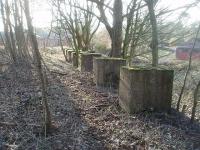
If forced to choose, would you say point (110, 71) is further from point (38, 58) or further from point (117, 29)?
point (38, 58)

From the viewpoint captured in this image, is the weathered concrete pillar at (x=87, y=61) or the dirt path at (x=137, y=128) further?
the weathered concrete pillar at (x=87, y=61)

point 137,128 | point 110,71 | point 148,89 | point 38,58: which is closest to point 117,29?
point 110,71

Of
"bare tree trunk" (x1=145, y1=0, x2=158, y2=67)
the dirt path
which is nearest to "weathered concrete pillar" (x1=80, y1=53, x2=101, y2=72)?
"bare tree trunk" (x1=145, y1=0, x2=158, y2=67)

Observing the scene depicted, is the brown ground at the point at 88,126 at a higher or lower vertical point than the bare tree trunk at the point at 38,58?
lower

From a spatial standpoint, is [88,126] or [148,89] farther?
[148,89]

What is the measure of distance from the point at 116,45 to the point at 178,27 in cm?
241

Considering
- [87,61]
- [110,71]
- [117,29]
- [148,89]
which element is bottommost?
[87,61]

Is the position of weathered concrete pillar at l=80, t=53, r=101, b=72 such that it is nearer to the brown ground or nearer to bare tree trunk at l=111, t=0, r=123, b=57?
bare tree trunk at l=111, t=0, r=123, b=57

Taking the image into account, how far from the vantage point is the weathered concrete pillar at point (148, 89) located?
6.82 m

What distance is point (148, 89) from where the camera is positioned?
6.86m

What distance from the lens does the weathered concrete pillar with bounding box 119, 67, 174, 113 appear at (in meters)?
6.82

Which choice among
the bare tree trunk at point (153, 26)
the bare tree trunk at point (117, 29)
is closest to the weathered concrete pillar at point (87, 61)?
the bare tree trunk at point (117, 29)

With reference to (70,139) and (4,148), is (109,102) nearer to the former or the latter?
(70,139)

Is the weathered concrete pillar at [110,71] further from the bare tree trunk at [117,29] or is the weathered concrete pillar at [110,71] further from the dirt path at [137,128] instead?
the dirt path at [137,128]
